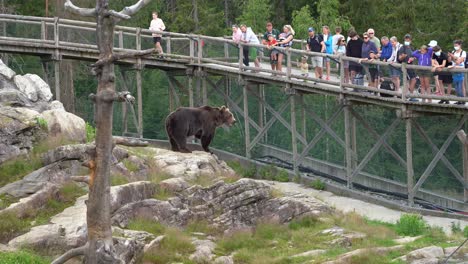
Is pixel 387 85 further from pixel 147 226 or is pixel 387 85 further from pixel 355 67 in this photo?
pixel 147 226

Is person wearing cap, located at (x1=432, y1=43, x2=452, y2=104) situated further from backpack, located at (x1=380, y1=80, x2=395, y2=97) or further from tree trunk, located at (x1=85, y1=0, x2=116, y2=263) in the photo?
tree trunk, located at (x1=85, y1=0, x2=116, y2=263)

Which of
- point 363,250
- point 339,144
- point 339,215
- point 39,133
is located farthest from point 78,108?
point 363,250

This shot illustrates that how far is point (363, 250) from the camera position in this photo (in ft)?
97.7

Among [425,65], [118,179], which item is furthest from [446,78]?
[118,179]

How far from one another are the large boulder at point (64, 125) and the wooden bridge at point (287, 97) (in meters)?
6.94

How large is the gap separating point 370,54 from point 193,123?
5839 millimetres

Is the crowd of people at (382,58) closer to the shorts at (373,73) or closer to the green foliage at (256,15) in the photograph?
the shorts at (373,73)

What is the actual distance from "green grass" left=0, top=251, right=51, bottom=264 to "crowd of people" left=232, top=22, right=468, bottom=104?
12.6 metres

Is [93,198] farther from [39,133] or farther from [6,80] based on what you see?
[6,80]

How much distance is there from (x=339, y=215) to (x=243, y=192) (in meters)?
2.48

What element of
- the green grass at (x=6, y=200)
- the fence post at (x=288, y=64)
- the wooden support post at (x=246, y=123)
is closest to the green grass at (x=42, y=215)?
the green grass at (x=6, y=200)

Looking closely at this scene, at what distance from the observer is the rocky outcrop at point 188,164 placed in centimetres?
3531

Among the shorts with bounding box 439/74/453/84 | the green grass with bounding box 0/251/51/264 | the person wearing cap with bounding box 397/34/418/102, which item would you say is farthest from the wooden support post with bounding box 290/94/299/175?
the green grass with bounding box 0/251/51/264

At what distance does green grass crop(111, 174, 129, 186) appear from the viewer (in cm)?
3312
